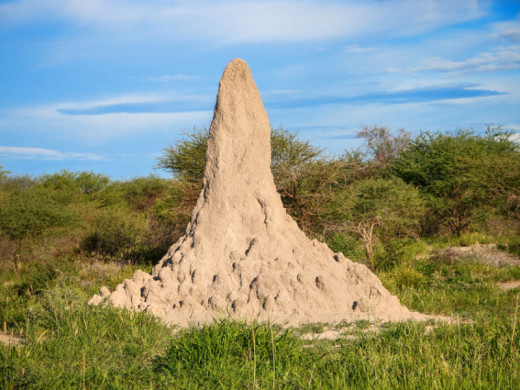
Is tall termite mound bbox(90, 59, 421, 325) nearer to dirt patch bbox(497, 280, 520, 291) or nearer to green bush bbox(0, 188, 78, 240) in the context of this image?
dirt patch bbox(497, 280, 520, 291)

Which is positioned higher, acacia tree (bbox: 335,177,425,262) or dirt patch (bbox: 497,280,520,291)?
acacia tree (bbox: 335,177,425,262)

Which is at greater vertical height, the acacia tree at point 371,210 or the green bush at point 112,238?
the acacia tree at point 371,210

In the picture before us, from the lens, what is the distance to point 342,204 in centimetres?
1182

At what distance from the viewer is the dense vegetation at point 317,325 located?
3910 millimetres

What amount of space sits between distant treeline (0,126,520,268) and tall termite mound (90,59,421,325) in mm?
3871

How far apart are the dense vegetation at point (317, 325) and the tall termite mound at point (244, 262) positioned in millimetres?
645

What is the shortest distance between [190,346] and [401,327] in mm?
2127

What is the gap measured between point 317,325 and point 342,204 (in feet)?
21.3

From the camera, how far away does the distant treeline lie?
39.1 ft

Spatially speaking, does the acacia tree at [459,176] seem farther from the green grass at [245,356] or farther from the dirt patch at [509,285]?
the green grass at [245,356]

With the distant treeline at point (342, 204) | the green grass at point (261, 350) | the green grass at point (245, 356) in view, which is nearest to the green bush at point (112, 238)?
the distant treeline at point (342, 204)

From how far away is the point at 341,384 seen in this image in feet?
11.7

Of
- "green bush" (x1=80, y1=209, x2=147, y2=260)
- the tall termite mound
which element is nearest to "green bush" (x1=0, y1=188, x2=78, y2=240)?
"green bush" (x1=80, y1=209, x2=147, y2=260)

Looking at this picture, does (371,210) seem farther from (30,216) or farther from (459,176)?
(30,216)
